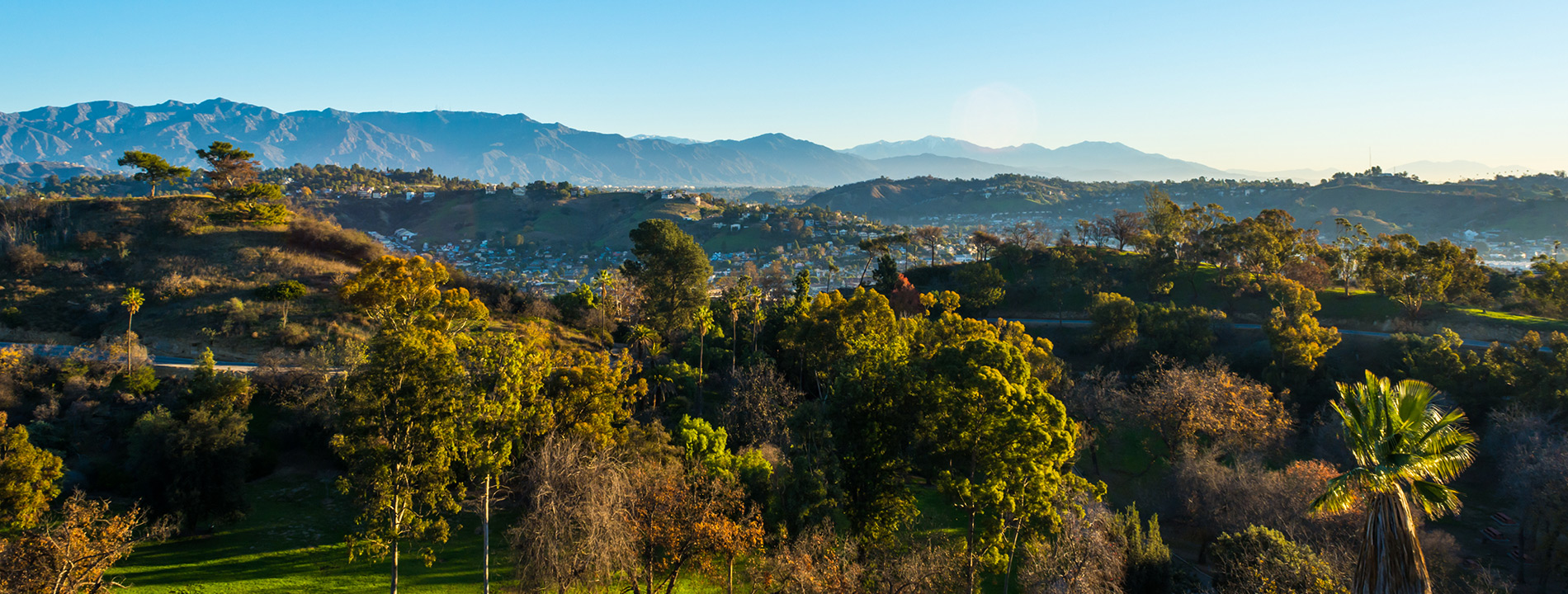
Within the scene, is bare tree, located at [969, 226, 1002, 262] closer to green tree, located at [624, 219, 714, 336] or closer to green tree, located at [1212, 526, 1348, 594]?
green tree, located at [624, 219, 714, 336]

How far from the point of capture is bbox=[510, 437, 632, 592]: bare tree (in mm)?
17000

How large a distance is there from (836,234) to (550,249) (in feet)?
202

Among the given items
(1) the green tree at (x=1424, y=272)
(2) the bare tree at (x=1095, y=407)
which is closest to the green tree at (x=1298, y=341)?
(2) the bare tree at (x=1095, y=407)

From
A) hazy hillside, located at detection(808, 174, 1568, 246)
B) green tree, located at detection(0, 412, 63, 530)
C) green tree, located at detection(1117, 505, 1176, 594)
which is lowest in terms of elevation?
green tree, located at detection(1117, 505, 1176, 594)

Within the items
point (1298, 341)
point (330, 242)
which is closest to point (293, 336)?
point (330, 242)

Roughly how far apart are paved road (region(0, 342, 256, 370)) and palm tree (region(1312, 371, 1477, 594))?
42291mm

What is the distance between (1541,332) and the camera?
43625 mm

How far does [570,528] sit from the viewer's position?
17.4 m

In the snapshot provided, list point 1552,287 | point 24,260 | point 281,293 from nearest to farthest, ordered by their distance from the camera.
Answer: point 281,293 < point 24,260 < point 1552,287

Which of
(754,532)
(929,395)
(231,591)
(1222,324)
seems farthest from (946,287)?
(231,591)

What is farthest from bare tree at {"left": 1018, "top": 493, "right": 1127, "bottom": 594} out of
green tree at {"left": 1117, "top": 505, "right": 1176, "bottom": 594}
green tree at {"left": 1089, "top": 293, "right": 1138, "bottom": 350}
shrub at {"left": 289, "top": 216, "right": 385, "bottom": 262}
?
shrub at {"left": 289, "top": 216, "right": 385, "bottom": 262}

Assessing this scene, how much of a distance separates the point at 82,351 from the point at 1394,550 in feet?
162

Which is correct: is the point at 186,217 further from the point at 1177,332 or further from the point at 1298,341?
the point at 1298,341

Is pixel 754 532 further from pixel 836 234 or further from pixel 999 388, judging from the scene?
pixel 836 234
